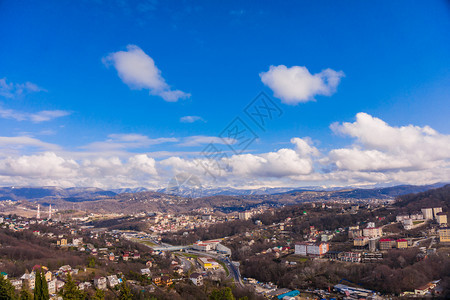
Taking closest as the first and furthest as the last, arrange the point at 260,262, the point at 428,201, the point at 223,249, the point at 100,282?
the point at 100,282 → the point at 260,262 → the point at 223,249 → the point at 428,201

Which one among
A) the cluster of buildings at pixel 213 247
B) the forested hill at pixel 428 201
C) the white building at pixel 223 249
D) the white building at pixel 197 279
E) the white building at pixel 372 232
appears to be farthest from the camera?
the forested hill at pixel 428 201

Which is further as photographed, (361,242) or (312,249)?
(361,242)

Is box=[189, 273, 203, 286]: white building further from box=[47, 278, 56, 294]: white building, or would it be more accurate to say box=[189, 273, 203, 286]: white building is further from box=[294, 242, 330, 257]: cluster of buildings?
box=[294, 242, 330, 257]: cluster of buildings

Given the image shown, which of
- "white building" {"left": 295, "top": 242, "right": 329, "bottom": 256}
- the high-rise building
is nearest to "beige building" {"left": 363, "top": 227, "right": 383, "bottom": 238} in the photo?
"white building" {"left": 295, "top": 242, "right": 329, "bottom": 256}

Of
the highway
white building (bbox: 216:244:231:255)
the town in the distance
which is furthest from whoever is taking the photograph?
white building (bbox: 216:244:231:255)

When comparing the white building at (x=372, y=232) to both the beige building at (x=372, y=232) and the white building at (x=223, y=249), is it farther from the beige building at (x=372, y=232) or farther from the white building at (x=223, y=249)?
Result: the white building at (x=223, y=249)

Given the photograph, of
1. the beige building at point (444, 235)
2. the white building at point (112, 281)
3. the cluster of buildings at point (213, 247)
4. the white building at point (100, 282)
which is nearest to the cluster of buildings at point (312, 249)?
the cluster of buildings at point (213, 247)

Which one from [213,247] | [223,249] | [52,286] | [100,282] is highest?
[52,286]

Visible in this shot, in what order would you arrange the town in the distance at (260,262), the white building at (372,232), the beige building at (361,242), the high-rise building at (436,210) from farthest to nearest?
the high-rise building at (436,210), the white building at (372,232), the beige building at (361,242), the town in the distance at (260,262)

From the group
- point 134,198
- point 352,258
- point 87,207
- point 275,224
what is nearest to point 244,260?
point 352,258

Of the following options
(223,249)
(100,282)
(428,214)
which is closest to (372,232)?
(428,214)

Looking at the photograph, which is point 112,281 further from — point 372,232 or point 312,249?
point 372,232

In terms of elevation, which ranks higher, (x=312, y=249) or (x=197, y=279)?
(x=197, y=279)
